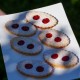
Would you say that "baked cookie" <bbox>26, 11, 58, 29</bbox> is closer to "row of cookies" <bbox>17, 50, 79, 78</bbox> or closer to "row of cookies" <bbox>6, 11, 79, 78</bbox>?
"row of cookies" <bbox>6, 11, 79, 78</bbox>

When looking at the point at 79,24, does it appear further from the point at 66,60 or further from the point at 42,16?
the point at 66,60

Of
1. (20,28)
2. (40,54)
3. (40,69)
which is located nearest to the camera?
(40,69)

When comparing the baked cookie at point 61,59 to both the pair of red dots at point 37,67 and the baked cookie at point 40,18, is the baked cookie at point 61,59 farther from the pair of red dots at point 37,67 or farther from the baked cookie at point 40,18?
the baked cookie at point 40,18

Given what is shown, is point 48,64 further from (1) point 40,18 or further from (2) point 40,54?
(1) point 40,18

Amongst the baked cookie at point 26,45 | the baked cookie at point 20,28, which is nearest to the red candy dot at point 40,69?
the baked cookie at point 26,45

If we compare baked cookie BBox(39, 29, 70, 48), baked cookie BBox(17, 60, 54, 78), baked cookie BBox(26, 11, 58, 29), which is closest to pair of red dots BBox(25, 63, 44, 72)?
baked cookie BBox(17, 60, 54, 78)

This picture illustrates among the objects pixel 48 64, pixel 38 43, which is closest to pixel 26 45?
pixel 38 43
